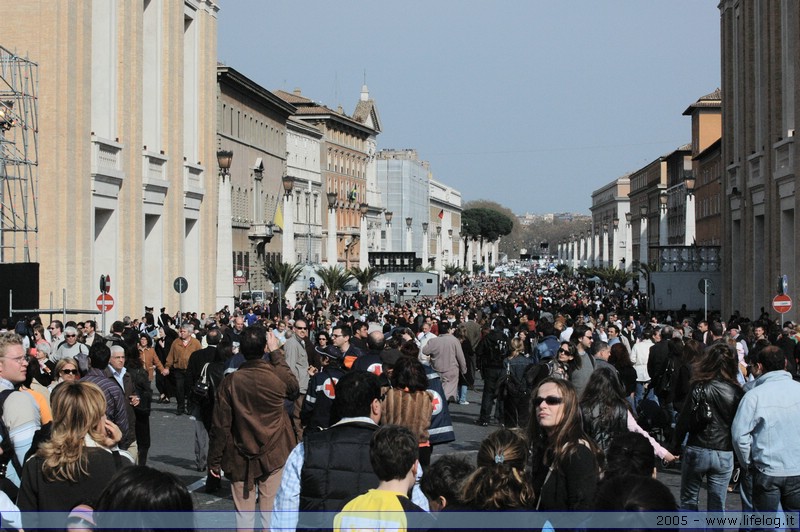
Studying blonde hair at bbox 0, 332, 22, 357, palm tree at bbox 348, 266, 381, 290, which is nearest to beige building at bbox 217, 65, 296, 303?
palm tree at bbox 348, 266, 381, 290

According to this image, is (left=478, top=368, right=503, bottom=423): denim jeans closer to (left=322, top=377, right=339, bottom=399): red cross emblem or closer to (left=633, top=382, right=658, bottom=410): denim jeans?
(left=633, top=382, right=658, bottom=410): denim jeans

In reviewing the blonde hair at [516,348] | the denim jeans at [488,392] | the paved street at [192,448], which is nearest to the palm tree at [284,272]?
the paved street at [192,448]

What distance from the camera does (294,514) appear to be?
6.14m

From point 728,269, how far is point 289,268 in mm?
17110

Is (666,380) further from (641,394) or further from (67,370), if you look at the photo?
(67,370)

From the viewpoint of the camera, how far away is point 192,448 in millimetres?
16219

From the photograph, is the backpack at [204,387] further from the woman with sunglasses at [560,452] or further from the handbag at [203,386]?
the woman with sunglasses at [560,452]

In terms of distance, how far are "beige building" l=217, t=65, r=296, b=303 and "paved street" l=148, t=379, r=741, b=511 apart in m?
45.2

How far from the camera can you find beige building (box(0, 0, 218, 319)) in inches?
1261

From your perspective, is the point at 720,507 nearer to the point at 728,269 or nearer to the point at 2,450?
the point at 2,450

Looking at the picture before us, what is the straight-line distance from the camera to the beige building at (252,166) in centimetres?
6969

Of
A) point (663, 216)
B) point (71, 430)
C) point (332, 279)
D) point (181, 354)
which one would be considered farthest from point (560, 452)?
point (332, 279)

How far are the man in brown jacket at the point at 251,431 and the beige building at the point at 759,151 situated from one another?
28385 mm

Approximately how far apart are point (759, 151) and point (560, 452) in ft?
121
